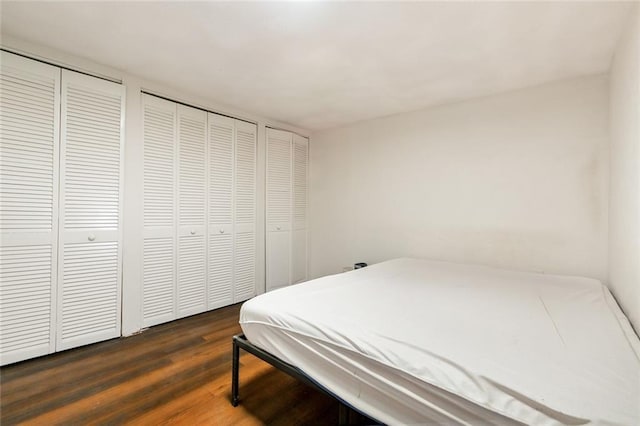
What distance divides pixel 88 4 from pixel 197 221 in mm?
1925

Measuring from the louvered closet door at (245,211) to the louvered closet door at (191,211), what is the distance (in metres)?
0.42

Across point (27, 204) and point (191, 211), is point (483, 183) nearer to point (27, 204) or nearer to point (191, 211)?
point (191, 211)

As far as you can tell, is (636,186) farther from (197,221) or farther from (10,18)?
(10,18)

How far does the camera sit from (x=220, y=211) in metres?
3.27

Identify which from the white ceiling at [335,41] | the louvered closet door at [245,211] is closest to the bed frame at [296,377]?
the louvered closet door at [245,211]

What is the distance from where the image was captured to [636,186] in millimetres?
1472

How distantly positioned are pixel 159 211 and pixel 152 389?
159cm

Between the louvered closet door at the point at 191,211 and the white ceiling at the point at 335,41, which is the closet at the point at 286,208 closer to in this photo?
the louvered closet door at the point at 191,211

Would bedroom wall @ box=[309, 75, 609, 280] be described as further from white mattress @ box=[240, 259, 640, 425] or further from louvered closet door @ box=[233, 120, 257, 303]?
louvered closet door @ box=[233, 120, 257, 303]

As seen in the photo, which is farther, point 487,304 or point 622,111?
point 622,111

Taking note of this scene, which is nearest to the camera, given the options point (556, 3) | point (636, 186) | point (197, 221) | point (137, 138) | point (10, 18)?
point (636, 186)

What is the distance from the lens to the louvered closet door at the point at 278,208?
3.80 metres

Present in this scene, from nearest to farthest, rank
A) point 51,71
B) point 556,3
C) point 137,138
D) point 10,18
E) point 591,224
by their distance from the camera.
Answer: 1. point 556,3
2. point 10,18
3. point 51,71
4. point 591,224
5. point 137,138

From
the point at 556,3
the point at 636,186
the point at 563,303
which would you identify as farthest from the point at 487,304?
the point at 556,3
